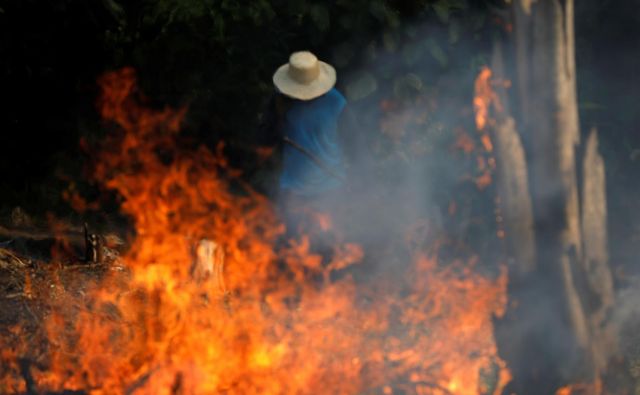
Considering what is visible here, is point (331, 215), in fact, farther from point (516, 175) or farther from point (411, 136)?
point (516, 175)

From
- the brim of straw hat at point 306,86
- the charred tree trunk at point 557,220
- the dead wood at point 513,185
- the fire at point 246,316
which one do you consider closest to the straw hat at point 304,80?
the brim of straw hat at point 306,86

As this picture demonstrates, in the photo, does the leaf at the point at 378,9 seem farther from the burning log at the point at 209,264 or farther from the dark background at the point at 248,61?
the burning log at the point at 209,264

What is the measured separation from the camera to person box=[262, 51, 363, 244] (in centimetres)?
621

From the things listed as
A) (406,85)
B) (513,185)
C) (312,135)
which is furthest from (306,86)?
(513,185)

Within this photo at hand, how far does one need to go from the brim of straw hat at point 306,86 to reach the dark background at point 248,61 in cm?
80

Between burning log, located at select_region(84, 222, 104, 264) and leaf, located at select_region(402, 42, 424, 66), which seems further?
burning log, located at select_region(84, 222, 104, 264)

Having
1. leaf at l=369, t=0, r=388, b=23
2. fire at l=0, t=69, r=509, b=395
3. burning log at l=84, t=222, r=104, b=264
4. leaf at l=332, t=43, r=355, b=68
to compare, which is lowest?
burning log at l=84, t=222, r=104, b=264

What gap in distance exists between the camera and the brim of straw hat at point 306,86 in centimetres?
618

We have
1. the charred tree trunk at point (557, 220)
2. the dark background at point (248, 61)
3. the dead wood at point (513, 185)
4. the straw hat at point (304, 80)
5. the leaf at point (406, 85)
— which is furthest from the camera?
the leaf at point (406, 85)

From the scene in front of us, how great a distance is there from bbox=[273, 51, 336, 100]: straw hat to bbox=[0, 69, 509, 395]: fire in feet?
3.78

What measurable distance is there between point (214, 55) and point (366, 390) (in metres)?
3.83

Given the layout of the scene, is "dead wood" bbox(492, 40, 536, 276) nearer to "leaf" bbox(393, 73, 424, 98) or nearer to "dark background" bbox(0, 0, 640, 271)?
"dark background" bbox(0, 0, 640, 271)

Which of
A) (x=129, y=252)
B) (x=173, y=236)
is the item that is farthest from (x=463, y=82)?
(x=129, y=252)

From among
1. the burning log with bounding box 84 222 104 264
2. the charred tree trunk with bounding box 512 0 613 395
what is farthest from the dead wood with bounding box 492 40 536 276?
the burning log with bounding box 84 222 104 264
